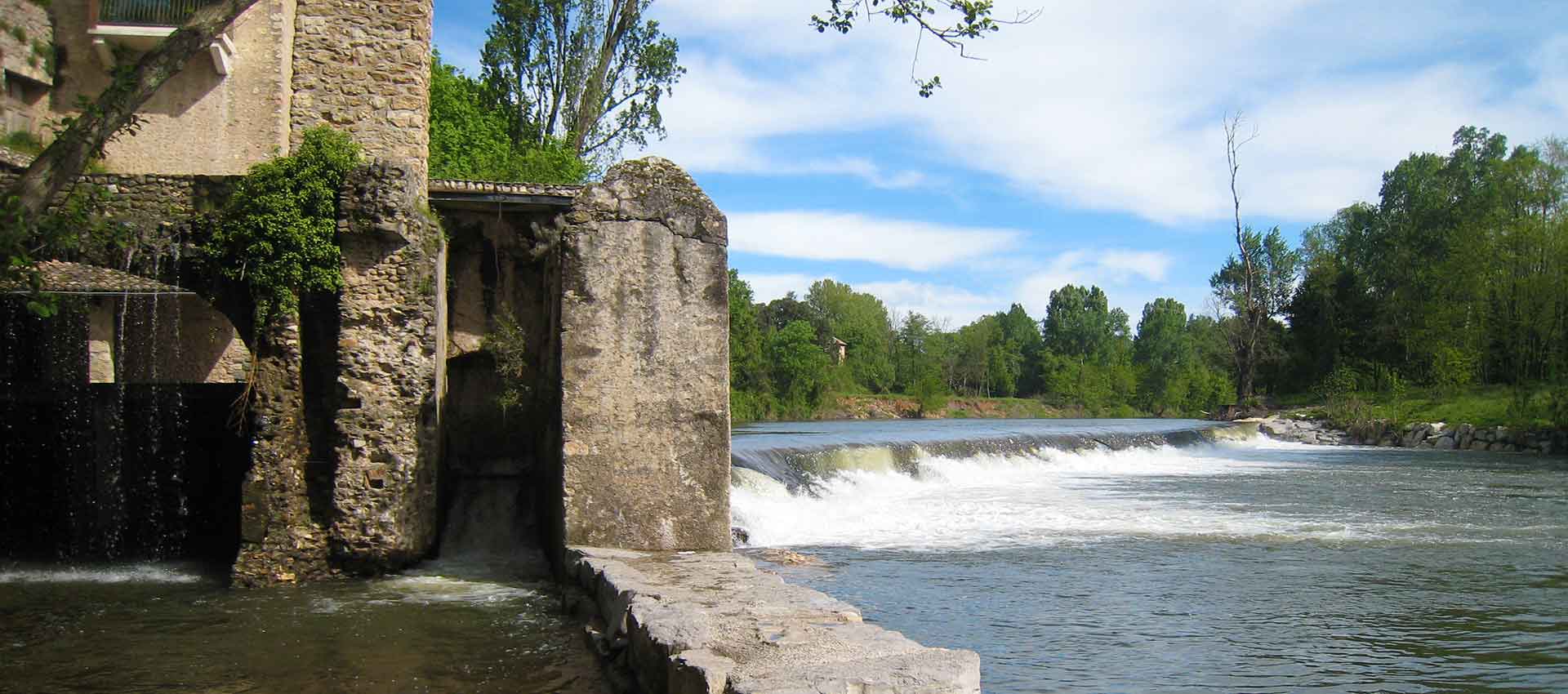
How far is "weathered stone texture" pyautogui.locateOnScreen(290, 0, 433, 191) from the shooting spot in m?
13.4

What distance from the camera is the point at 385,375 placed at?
25.4 ft

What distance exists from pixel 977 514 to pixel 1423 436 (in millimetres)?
23551

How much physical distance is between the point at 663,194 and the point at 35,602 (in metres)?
4.91

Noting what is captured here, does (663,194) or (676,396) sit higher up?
(663,194)

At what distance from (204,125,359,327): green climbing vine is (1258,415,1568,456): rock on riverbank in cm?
2984

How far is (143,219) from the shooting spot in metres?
8.04

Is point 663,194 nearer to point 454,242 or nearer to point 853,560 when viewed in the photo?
point 454,242

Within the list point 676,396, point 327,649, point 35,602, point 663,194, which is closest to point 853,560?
point 676,396

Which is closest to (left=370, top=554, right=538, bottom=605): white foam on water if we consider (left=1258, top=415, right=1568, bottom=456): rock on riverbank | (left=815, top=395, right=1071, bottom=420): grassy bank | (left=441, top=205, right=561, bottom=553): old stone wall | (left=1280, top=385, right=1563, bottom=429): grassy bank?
(left=441, top=205, right=561, bottom=553): old stone wall

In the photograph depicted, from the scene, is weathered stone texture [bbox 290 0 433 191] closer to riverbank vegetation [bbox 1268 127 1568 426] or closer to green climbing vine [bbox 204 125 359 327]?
green climbing vine [bbox 204 125 359 327]

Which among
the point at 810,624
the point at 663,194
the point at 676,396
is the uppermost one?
the point at 663,194

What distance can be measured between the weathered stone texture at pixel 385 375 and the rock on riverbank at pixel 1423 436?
2918 centimetres

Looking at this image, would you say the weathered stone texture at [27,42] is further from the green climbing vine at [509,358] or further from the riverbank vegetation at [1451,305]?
the riverbank vegetation at [1451,305]

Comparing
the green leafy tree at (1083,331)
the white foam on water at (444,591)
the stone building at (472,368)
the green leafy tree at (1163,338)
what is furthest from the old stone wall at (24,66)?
the green leafy tree at (1163,338)
